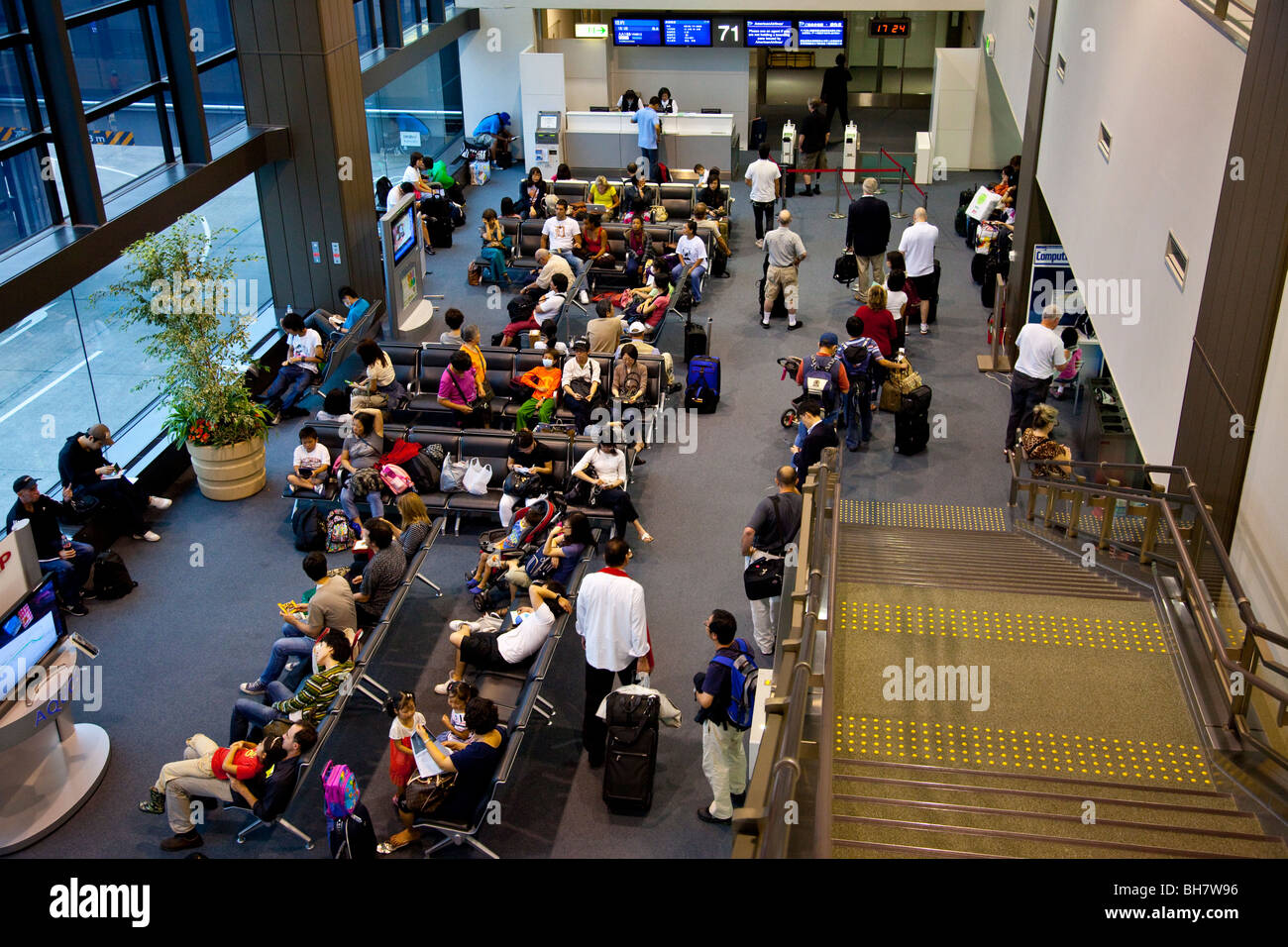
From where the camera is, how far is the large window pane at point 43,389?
11.7 m

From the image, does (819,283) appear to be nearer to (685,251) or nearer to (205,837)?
(685,251)

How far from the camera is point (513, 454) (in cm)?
1095

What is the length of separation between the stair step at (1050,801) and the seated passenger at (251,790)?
3632mm

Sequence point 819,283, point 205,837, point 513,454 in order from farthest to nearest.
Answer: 1. point 819,283
2. point 513,454
3. point 205,837

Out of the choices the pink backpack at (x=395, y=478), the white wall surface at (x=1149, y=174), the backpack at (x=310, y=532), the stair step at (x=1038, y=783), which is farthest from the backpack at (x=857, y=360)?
the stair step at (x=1038, y=783)

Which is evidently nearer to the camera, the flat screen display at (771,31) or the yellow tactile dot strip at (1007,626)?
the yellow tactile dot strip at (1007,626)

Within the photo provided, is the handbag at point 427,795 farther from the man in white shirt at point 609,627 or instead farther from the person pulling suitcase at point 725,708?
the person pulling suitcase at point 725,708

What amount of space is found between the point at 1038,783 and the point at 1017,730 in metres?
0.46

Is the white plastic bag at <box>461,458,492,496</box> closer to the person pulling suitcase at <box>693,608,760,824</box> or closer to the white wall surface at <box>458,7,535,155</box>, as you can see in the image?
the person pulling suitcase at <box>693,608,760,824</box>

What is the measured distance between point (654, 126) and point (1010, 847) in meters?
18.7

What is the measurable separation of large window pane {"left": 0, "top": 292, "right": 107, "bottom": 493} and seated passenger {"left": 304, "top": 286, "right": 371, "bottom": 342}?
3.00m

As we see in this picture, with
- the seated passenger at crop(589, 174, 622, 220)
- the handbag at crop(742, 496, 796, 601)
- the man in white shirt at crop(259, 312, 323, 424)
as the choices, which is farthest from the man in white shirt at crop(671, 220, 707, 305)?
the handbag at crop(742, 496, 796, 601)

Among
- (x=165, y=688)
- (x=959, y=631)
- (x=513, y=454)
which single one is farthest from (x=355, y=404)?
(x=959, y=631)

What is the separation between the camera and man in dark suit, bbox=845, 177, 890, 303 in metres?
15.5
